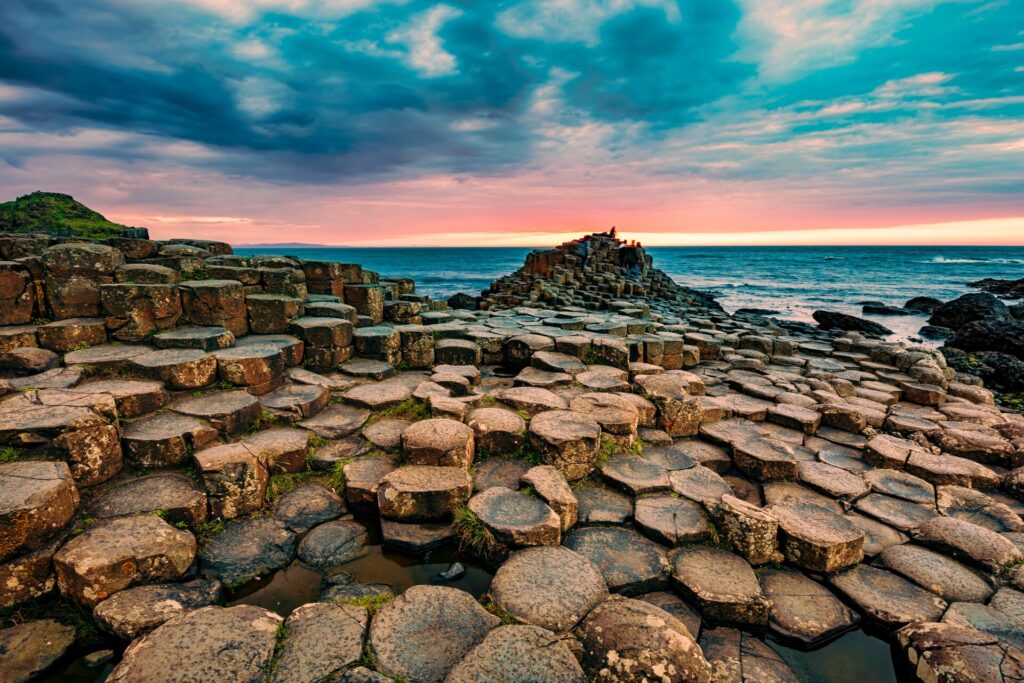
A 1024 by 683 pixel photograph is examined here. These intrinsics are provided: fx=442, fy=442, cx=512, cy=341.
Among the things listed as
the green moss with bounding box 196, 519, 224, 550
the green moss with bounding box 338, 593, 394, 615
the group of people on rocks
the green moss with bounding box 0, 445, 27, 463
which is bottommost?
the green moss with bounding box 338, 593, 394, 615

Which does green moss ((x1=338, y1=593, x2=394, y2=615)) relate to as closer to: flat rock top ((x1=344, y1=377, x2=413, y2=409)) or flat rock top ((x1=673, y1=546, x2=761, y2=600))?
flat rock top ((x1=673, y1=546, x2=761, y2=600))

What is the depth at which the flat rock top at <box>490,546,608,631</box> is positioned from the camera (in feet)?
8.85

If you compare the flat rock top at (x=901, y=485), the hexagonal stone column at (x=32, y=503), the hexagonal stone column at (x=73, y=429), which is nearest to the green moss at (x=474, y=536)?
the hexagonal stone column at (x=32, y=503)

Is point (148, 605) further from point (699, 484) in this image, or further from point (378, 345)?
point (699, 484)

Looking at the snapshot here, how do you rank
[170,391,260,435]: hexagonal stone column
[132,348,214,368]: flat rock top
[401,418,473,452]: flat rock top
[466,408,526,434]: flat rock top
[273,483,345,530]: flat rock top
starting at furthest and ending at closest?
[132,348,214,368]: flat rock top, [466,408,526,434]: flat rock top, [170,391,260,435]: hexagonal stone column, [401,418,473,452]: flat rock top, [273,483,345,530]: flat rock top

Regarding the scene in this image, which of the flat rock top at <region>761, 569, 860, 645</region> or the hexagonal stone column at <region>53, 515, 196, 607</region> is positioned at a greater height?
the hexagonal stone column at <region>53, 515, 196, 607</region>

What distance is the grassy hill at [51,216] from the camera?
1608cm

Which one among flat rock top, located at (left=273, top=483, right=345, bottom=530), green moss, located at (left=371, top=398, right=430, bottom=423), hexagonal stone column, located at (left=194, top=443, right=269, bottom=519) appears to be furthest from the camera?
green moss, located at (left=371, top=398, right=430, bottom=423)

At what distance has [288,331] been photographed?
612 centimetres

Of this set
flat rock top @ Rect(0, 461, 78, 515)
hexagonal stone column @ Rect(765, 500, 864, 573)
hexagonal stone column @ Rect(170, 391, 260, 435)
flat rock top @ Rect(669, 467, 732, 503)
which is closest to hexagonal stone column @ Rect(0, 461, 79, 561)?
flat rock top @ Rect(0, 461, 78, 515)

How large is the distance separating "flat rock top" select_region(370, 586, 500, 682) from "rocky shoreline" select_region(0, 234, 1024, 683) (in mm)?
12

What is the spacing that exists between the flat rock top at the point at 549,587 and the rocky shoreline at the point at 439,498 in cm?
2

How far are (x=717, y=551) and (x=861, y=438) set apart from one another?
3.44 meters

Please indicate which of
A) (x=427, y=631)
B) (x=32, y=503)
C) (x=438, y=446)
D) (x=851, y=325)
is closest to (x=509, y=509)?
(x=438, y=446)
